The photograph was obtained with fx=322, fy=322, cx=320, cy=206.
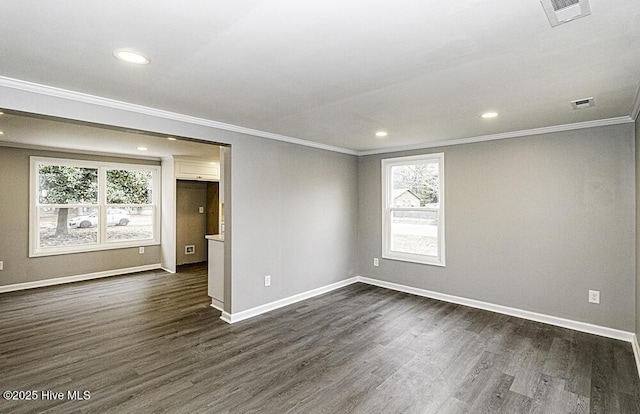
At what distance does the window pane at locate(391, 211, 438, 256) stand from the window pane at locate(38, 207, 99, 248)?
5.61 m

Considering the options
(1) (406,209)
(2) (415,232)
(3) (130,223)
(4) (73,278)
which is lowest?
(4) (73,278)

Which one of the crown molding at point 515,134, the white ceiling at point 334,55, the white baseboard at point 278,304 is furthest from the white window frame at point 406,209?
the white ceiling at point 334,55

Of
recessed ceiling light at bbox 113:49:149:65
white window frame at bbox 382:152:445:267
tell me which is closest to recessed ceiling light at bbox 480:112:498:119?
white window frame at bbox 382:152:445:267

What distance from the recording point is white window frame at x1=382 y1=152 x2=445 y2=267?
15.7 feet

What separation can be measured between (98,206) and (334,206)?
4573 mm

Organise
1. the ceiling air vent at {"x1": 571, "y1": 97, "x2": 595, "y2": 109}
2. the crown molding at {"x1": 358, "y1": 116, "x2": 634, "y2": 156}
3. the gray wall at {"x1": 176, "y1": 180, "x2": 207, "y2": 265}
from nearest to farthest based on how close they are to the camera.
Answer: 1. the ceiling air vent at {"x1": 571, "y1": 97, "x2": 595, "y2": 109}
2. the crown molding at {"x1": 358, "y1": 116, "x2": 634, "y2": 156}
3. the gray wall at {"x1": 176, "y1": 180, "x2": 207, "y2": 265}

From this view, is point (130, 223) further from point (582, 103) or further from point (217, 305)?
point (582, 103)

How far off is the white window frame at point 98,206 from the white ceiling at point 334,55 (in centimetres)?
396

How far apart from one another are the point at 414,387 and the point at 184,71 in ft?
9.61

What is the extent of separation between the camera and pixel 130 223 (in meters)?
6.65

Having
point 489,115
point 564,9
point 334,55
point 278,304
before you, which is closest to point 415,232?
point 489,115

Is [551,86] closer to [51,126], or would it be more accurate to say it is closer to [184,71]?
[184,71]

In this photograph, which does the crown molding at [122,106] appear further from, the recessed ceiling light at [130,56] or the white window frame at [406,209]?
the white window frame at [406,209]

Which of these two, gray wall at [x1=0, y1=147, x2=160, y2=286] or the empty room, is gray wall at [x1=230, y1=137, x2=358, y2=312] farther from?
gray wall at [x1=0, y1=147, x2=160, y2=286]
